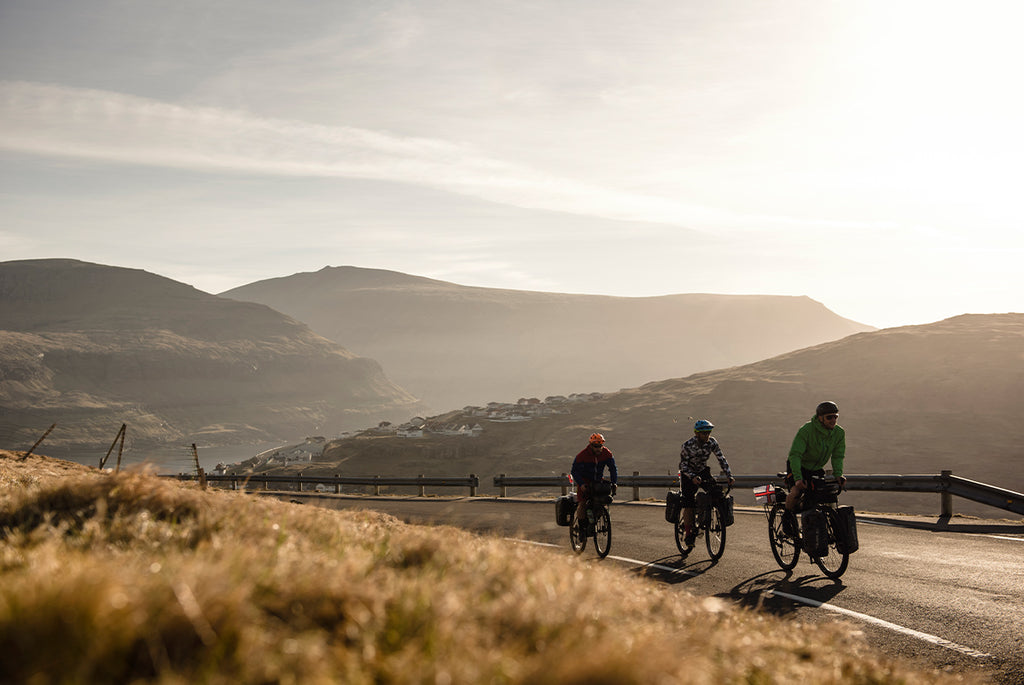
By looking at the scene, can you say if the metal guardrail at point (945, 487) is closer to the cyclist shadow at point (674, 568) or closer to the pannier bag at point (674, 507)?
the pannier bag at point (674, 507)

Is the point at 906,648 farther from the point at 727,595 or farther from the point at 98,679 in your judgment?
the point at 98,679

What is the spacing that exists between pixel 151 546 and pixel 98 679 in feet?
8.52

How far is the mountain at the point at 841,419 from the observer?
247 ft

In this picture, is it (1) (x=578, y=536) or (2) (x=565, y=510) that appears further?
(2) (x=565, y=510)

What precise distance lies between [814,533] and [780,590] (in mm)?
1054

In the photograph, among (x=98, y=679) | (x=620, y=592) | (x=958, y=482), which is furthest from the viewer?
(x=958, y=482)

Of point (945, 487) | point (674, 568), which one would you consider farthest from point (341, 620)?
point (945, 487)

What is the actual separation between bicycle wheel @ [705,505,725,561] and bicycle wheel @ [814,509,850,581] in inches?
69.3

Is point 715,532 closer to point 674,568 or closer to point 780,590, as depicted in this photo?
point 674,568

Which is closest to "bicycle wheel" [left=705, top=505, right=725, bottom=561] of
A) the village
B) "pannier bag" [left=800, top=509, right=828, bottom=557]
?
"pannier bag" [left=800, top=509, right=828, bottom=557]

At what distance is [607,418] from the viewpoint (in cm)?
10856

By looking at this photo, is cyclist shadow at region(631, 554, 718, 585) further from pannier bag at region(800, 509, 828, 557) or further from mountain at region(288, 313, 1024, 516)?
mountain at region(288, 313, 1024, 516)

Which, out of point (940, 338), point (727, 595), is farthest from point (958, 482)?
point (940, 338)

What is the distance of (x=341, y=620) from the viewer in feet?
13.3
